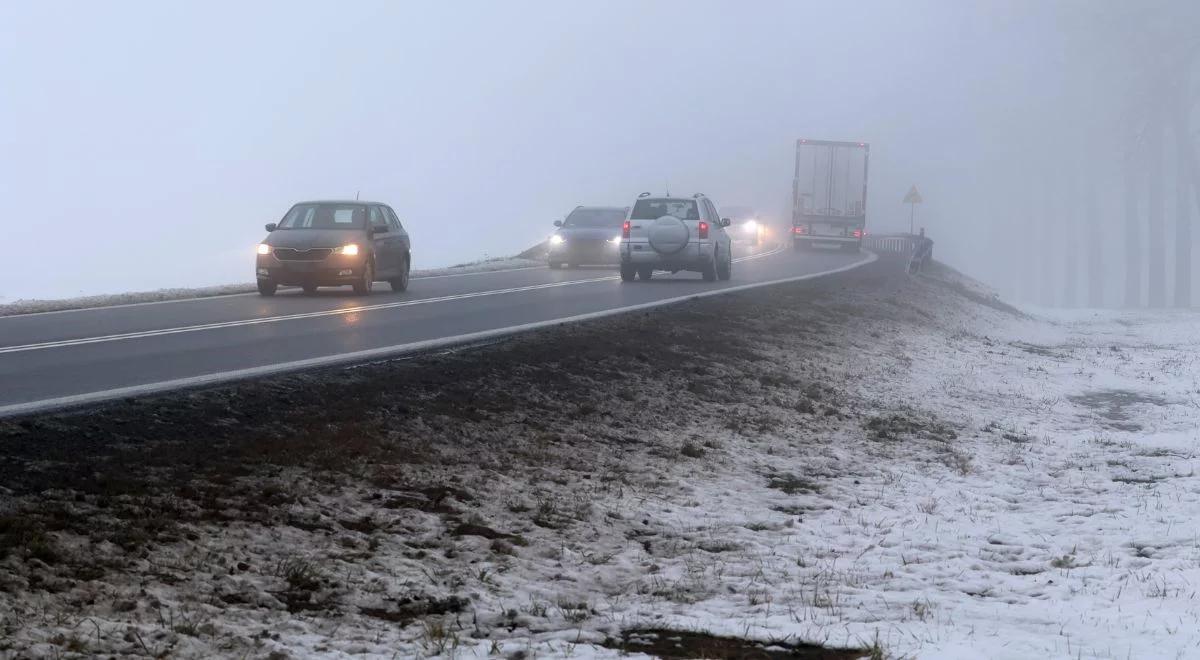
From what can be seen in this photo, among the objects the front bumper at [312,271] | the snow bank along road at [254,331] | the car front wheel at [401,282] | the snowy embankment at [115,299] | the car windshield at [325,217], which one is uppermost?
the car windshield at [325,217]

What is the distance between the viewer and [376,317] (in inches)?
752

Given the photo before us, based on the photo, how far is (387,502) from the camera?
29.4 ft

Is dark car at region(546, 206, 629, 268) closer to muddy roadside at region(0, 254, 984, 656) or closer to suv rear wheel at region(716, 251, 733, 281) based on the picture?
suv rear wheel at region(716, 251, 733, 281)

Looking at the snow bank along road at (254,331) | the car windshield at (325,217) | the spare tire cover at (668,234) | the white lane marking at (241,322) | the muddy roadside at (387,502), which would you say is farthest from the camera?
the spare tire cover at (668,234)

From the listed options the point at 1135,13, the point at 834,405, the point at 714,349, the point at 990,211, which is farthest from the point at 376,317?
the point at 990,211

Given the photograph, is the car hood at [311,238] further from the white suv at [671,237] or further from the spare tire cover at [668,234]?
the white suv at [671,237]

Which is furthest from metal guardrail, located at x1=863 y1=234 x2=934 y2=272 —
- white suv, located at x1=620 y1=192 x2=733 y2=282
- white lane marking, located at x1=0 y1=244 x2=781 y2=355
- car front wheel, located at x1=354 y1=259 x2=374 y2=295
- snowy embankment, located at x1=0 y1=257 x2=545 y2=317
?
snowy embankment, located at x1=0 y1=257 x2=545 y2=317

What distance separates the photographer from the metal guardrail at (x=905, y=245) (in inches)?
1652

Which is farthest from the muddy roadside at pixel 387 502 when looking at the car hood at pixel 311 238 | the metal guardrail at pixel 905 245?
the metal guardrail at pixel 905 245

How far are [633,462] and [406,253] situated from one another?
1536cm

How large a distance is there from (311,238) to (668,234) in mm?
8888

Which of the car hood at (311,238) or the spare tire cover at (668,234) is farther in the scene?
the spare tire cover at (668,234)

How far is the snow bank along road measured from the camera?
11969 millimetres

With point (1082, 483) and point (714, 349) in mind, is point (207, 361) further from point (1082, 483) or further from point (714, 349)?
point (1082, 483)
